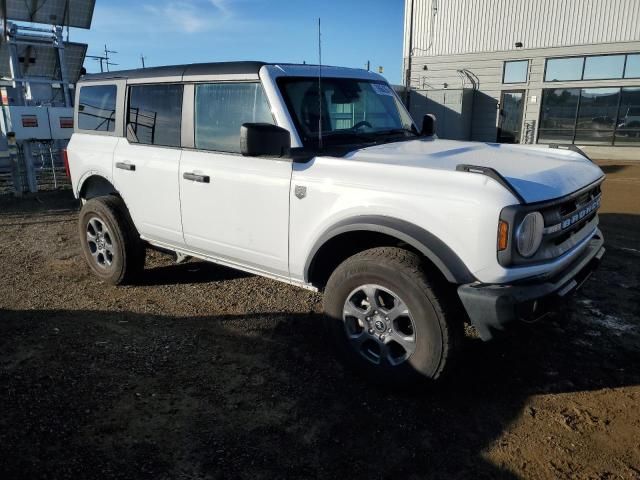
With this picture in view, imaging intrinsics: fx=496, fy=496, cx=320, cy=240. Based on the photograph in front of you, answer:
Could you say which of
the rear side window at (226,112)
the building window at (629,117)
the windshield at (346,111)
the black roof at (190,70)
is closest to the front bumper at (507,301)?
the windshield at (346,111)

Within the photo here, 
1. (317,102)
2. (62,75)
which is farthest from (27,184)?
(317,102)

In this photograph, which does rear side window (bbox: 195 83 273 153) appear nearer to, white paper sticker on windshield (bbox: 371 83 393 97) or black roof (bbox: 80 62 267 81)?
black roof (bbox: 80 62 267 81)

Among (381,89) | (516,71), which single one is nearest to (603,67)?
(516,71)

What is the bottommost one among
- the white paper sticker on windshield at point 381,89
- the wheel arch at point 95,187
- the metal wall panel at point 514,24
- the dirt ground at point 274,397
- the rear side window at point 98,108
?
the dirt ground at point 274,397

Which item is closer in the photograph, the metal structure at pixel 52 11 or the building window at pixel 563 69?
the metal structure at pixel 52 11

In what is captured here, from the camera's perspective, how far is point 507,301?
8.32 ft

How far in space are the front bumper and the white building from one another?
18.3 m

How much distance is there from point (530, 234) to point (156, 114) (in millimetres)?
3270

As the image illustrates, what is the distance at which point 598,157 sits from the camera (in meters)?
18.4

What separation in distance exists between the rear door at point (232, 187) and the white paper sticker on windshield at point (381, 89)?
121 cm

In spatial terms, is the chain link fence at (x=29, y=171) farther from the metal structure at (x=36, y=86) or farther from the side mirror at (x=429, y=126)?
the side mirror at (x=429, y=126)

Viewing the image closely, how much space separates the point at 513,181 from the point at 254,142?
154 cm

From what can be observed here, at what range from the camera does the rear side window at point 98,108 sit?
4.81m

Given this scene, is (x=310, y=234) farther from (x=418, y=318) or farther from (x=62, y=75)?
(x=62, y=75)
